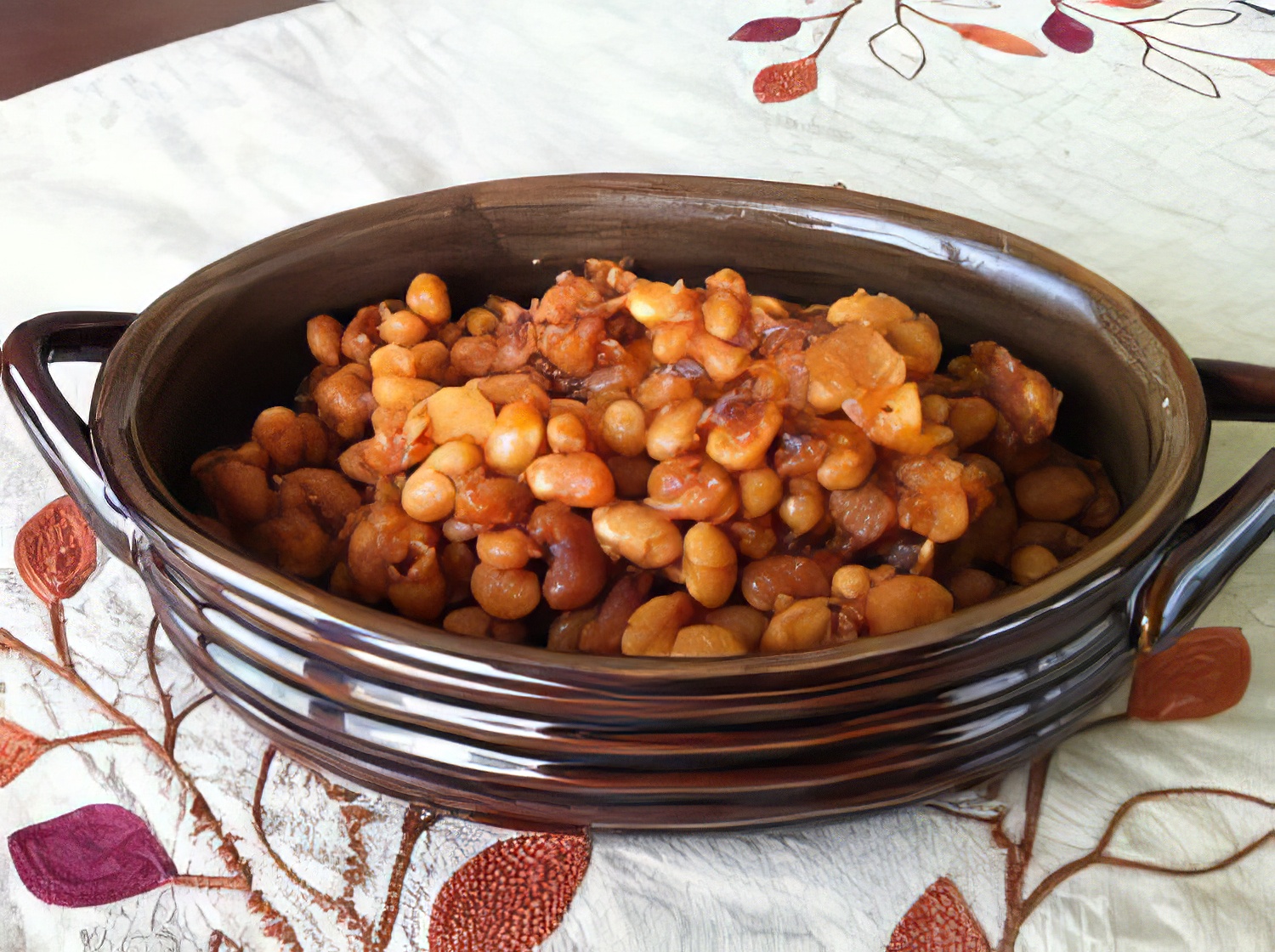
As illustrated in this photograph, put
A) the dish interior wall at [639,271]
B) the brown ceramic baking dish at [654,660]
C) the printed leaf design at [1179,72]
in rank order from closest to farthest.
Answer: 1. the brown ceramic baking dish at [654,660]
2. the dish interior wall at [639,271]
3. the printed leaf design at [1179,72]

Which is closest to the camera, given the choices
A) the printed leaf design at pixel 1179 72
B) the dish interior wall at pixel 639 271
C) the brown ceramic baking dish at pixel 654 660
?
the brown ceramic baking dish at pixel 654 660

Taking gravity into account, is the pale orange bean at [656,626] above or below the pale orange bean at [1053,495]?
below

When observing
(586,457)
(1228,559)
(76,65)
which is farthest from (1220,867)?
(76,65)

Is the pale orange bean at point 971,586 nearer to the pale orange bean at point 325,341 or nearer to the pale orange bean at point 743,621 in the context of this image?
the pale orange bean at point 743,621

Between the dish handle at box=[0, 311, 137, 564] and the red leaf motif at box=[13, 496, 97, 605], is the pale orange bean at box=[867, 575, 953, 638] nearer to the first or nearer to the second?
the dish handle at box=[0, 311, 137, 564]

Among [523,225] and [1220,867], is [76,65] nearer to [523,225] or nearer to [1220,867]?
[523,225]

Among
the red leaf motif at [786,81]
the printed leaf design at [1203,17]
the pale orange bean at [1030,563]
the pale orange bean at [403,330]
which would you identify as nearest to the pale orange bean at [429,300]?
the pale orange bean at [403,330]
